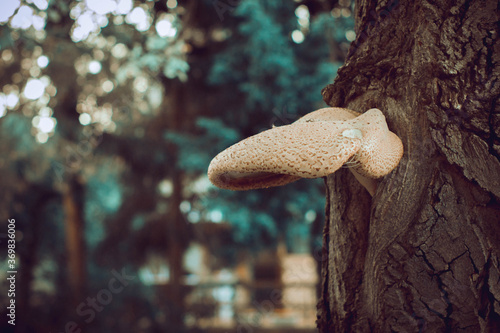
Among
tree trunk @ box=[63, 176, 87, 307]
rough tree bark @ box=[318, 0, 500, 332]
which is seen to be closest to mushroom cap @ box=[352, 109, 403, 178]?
rough tree bark @ box=[318, 0, 500, 332]

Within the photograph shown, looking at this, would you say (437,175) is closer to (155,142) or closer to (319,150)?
(319,150)

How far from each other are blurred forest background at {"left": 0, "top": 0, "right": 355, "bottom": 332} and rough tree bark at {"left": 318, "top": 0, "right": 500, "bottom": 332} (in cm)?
400

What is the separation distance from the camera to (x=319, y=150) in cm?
112

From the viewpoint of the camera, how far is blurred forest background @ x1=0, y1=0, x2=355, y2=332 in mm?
5672

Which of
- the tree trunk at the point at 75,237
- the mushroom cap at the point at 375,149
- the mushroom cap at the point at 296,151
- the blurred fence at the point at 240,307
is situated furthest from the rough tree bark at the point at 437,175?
the tree trunk at the point at 75,237

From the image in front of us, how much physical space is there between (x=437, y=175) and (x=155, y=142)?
6.63 meters

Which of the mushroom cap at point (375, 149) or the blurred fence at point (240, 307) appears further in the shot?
the blurred fence at point (240, 307)

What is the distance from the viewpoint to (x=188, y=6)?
675 cm

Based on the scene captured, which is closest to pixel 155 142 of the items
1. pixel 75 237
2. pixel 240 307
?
pixel 75 237

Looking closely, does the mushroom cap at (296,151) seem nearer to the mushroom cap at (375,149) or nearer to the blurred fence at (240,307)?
the mushroom cap at (375,149)

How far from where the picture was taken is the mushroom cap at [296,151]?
1.11 m

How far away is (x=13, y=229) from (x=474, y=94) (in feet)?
27.8

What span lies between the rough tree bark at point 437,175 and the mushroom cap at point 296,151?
327 millimetres

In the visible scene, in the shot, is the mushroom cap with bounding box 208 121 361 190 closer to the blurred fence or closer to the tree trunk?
the blurred fence
